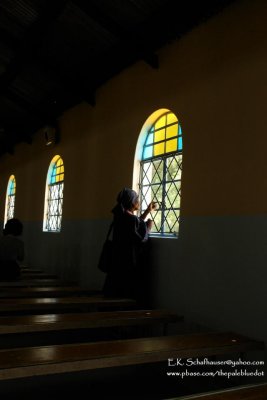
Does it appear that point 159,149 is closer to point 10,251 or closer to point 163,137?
point 163,137

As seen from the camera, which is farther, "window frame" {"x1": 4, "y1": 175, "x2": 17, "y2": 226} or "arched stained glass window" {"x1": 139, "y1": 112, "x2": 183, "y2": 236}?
"window frame" {"x1": 4, "y1": 175, "x2": 17, "y2": 226}

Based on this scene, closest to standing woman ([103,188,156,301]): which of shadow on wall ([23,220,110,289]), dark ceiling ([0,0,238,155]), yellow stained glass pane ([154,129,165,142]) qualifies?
yellow stained glass pane ([154,129,165,142])

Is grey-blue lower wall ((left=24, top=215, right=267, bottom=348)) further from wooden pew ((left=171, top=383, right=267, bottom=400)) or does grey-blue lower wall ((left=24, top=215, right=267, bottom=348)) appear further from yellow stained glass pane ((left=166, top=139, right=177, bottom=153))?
wooden pew ((left=171, top=383, right=267, bottom=400))

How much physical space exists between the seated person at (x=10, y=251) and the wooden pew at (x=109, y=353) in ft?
8.84

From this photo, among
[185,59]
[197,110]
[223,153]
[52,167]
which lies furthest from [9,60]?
[223,153]

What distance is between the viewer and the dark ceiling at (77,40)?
411cm

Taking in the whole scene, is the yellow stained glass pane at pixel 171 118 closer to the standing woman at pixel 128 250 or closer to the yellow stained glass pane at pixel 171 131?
the yellow stained glass pane at pixel 171 131

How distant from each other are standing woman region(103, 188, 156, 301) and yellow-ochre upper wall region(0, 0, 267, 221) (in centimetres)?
54

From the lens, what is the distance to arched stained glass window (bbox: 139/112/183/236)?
4.14 metres

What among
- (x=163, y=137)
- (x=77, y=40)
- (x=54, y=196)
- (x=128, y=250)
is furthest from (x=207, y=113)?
(x=54, y=196)

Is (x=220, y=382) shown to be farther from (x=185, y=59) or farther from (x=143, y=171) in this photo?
(x=185, y=59)

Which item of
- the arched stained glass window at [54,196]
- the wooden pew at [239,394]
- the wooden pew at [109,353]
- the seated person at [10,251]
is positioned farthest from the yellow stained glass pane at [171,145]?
the arched stained glass window at [54,196]

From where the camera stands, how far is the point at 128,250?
13.2 feet

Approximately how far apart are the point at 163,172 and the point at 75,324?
1.95 metres
